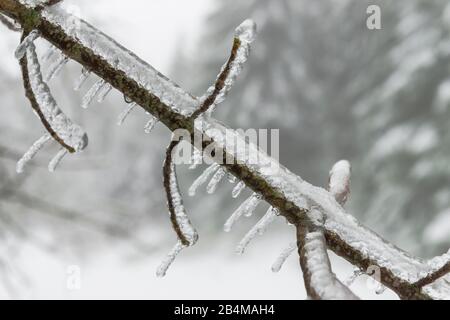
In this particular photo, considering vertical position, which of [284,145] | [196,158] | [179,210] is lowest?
[179,210]

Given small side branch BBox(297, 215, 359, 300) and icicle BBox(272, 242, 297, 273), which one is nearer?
small side branch BBox(297, 215, 359, 300)

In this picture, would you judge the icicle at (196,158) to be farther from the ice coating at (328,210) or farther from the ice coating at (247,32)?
the ice coating at (247,32)

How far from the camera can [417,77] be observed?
34.2ft

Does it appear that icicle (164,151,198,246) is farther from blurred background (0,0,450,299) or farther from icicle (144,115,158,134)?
blurred background (0,0,450,299)

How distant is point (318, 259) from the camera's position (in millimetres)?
837

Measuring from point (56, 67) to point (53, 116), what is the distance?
93 mm

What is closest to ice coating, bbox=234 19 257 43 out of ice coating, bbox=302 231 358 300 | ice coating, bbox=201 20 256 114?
ice coating, bbox=201 20 256 114

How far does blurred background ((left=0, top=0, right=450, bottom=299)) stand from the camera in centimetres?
851

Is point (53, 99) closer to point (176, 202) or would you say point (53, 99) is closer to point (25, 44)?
point (25, 44)

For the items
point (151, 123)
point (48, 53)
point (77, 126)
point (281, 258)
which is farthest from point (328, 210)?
point (48, 53)

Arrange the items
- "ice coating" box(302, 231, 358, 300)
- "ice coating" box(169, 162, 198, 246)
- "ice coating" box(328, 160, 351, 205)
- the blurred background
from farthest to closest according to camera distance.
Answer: the blurred background → "ice coating" box(328, 160, 351, 205) → "ice coating" box(169, 162, 198, 246) → "ice coating" box(302, 231, 358, 300)

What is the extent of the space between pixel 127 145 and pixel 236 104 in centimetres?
1134

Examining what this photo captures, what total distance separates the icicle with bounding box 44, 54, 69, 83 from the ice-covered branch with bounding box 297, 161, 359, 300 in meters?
0.51
